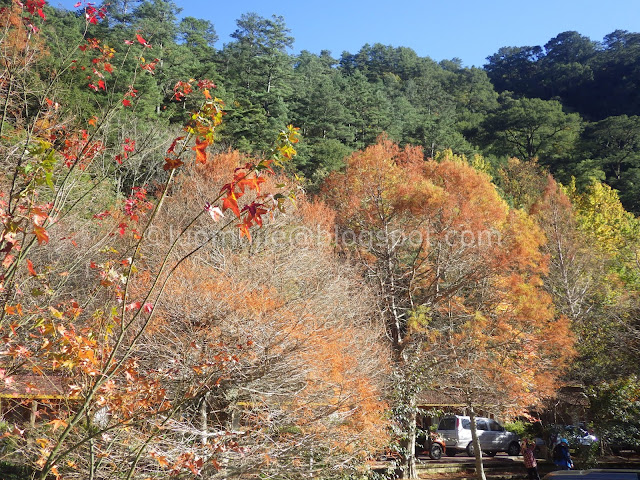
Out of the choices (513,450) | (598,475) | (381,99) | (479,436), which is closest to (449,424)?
(479,436)

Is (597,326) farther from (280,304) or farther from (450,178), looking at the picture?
(280,304)

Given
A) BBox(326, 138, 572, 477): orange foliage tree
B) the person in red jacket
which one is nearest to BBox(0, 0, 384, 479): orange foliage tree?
BBox(326, 138, 572, 477): orange foliage tree

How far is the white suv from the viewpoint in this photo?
20109 millimetres

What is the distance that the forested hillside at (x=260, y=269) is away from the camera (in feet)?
10.9

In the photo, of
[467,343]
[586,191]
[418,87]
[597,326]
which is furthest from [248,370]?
[418,87]

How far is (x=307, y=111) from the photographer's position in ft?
121

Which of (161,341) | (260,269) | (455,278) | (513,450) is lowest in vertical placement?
(513,450)

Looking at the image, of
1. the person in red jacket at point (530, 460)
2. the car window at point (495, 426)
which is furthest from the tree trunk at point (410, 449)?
the car window at point (495, 426)

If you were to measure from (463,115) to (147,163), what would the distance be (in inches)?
1573

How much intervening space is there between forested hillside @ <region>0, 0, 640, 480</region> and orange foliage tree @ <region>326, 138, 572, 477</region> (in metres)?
0.09

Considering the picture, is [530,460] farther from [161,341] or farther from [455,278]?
[161,341]

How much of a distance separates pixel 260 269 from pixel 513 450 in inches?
559

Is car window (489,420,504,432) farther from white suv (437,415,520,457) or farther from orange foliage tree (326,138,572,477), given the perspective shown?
orange foliage tree (326,138,572,477)

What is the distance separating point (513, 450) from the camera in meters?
21.0
